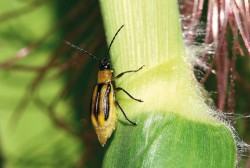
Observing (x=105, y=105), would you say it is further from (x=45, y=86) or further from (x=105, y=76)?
(x=45, y=86)

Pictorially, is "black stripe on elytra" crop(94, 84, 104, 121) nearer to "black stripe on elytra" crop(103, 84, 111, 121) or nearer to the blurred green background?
"black stripe on elytra" crop(103, 84, 111, 121)

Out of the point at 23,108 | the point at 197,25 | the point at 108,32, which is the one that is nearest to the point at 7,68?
the point at 23,108

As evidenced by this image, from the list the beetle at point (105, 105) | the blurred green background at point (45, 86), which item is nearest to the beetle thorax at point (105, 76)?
the beetle at point (105, 105)

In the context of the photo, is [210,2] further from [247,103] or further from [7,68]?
[7,68]

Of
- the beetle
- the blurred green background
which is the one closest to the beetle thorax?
the beetle

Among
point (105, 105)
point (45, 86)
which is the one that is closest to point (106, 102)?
point (105, 105)
